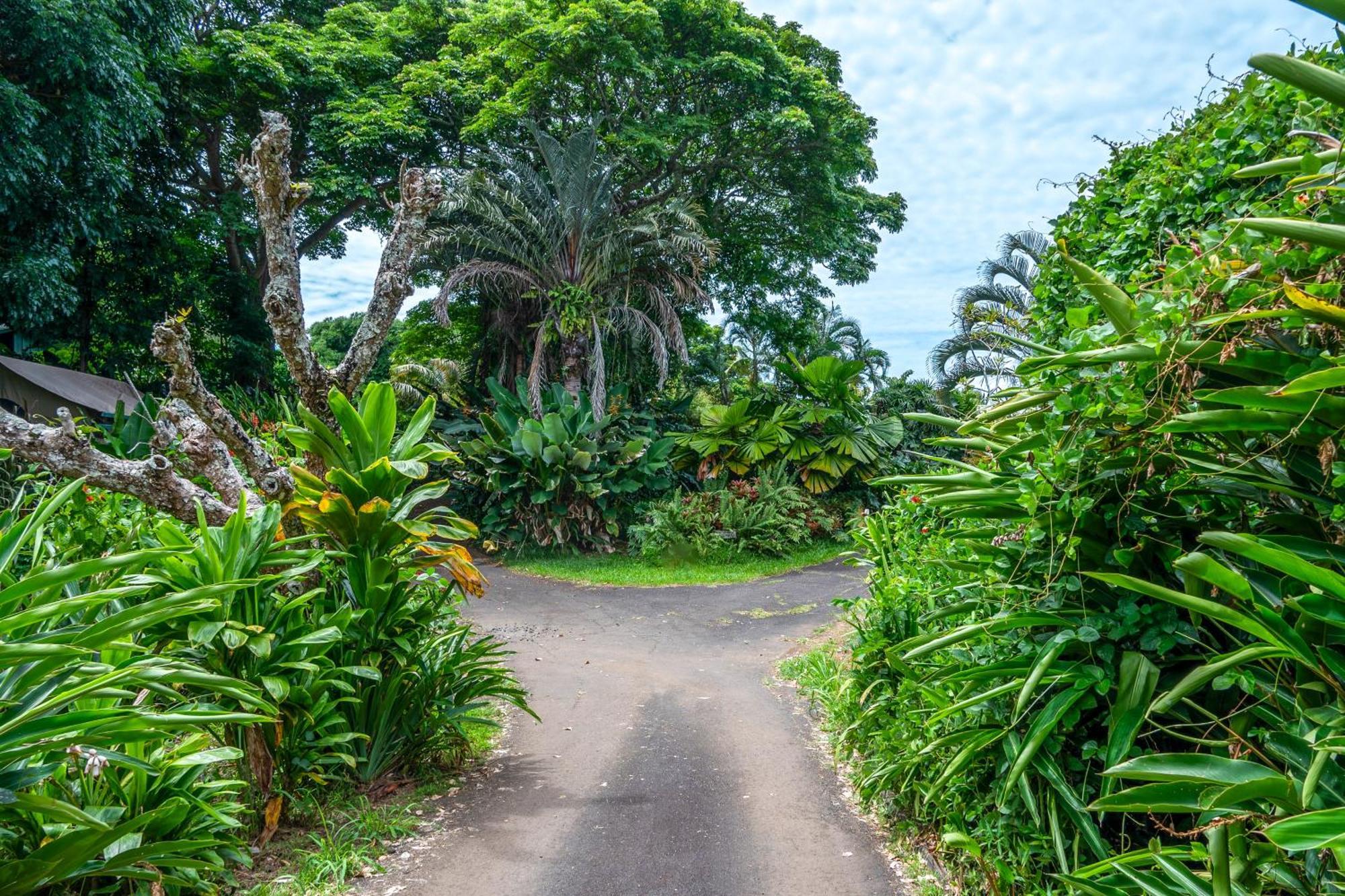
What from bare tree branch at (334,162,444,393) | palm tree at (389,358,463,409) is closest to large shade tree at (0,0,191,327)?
palm tree at (389,358,463,409)

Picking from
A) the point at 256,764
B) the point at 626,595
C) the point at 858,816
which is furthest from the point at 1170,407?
the point at 626,595

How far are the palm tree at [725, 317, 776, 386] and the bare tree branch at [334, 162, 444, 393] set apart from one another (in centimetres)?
1563

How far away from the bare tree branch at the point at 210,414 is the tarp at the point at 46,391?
840cm

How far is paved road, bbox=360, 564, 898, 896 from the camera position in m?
3.28

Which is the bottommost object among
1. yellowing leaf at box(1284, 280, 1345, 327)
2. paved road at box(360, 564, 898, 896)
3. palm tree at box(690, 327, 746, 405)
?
paved road at box(360, 564, 898, 896)

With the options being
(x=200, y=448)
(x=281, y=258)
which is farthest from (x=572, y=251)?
(x=200, y=448)

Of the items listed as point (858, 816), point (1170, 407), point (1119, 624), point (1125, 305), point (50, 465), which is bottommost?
point (858, 816)

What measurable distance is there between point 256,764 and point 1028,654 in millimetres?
3481

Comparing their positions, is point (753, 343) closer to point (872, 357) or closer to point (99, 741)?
point (872, 357)

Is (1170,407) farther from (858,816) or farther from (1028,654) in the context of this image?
(858,816)

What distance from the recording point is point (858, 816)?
3.89m

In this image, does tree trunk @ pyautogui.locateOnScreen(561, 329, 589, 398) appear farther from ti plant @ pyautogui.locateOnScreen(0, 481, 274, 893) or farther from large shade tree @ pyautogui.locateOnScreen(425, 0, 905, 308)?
ti plant @ pyautogui.locateOnScreen(0, 481, 274, 893)

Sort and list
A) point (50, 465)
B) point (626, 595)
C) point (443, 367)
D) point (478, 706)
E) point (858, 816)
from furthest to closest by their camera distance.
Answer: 1. point (443, 367)
2. point (626, 595)
3. point (478, 706)
4. point (858, 816)
5. point (50, 465)

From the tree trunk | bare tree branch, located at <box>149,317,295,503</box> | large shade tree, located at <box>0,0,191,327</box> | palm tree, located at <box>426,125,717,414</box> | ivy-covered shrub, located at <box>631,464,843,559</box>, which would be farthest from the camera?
the tree trunk
